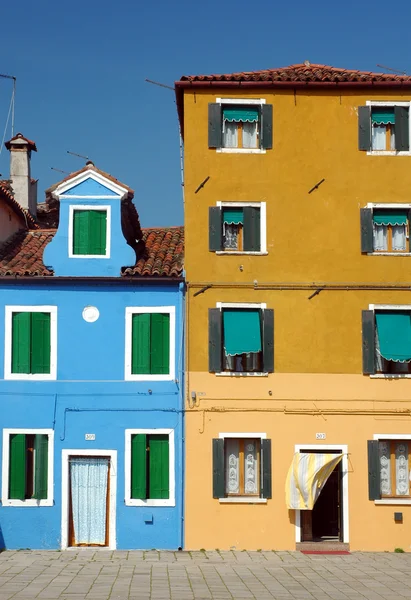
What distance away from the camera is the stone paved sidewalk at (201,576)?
17562 millimetres

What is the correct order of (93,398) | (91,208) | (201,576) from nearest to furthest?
(201,576), (93,398), (91,208)

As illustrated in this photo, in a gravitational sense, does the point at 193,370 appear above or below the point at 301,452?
above

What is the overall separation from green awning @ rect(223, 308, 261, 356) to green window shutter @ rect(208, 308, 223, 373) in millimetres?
199

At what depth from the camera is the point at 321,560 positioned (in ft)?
71.2

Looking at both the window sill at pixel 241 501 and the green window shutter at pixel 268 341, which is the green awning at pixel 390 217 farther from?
the window sill at pixel 241 501

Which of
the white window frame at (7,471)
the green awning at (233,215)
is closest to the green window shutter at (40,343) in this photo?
the white window frame at (7,471)

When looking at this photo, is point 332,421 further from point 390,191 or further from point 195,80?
point 195,80

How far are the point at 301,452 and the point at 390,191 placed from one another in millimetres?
7492

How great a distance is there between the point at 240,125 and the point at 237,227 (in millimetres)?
2863

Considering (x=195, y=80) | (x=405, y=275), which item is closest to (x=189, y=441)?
(x=405, y=275)

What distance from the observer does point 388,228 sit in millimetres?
24391

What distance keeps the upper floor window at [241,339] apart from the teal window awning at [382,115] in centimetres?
611

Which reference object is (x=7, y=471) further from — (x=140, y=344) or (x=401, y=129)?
(x=401, y=129)

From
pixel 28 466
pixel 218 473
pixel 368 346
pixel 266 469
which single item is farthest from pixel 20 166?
pixel 266 469
